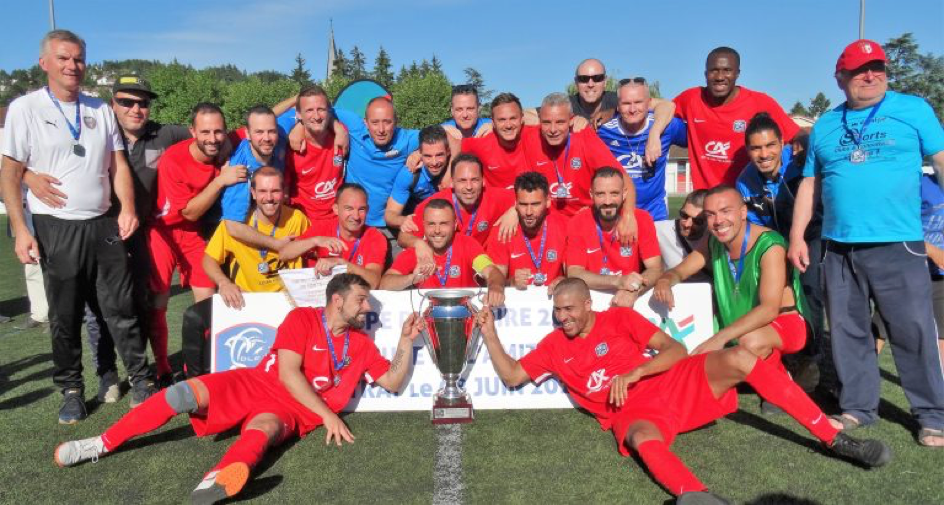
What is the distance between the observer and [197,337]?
5359 mm

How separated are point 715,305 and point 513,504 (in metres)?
2.66

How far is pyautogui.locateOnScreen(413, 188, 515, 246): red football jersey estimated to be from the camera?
19.0 ft

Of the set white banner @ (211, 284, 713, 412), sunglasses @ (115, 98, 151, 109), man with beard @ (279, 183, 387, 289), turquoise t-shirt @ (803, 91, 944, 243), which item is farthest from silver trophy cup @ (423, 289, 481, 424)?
sunglasses @ (115, 98, 151, 109)

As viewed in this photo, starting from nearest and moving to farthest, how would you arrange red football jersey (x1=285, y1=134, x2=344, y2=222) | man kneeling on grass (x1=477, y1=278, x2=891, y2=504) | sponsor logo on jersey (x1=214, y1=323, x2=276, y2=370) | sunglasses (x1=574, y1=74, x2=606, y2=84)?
1. man kneeling on grass (x1=477, y1=278, x2=891, y2=504)
2. sponsor logo on jersey (x1=214, y1=323, x2=276, y2=370)
3. red football jersey (x1=285, y1=134, x2=344, y2=222)
4. sunglasses (x1=574, y1=74, x2=606, y2=84)

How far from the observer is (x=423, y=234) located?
18.8 ft

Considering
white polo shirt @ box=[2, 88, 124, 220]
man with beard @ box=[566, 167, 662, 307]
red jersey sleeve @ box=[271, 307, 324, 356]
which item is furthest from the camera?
man with beard @ box=[566, 167, 662, 307]

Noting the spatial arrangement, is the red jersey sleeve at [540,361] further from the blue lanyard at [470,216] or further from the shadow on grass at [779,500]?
the shadow on grass at [779,500]

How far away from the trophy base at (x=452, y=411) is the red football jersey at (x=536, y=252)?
125 cm

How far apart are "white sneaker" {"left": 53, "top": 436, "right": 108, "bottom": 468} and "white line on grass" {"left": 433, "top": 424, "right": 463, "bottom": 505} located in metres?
1.90

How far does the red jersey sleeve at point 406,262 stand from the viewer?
218 inches

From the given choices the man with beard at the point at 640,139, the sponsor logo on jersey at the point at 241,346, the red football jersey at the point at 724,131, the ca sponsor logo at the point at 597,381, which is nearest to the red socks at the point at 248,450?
the sponsor logo on jersey at the point at 241,346

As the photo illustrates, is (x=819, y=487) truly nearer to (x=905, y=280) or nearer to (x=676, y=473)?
(x=676, y=473)

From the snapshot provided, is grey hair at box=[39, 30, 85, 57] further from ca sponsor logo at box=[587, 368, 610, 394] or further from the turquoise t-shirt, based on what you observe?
the turquoise t-shirt

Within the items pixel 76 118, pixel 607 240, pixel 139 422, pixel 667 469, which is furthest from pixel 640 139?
pixel 139 422
